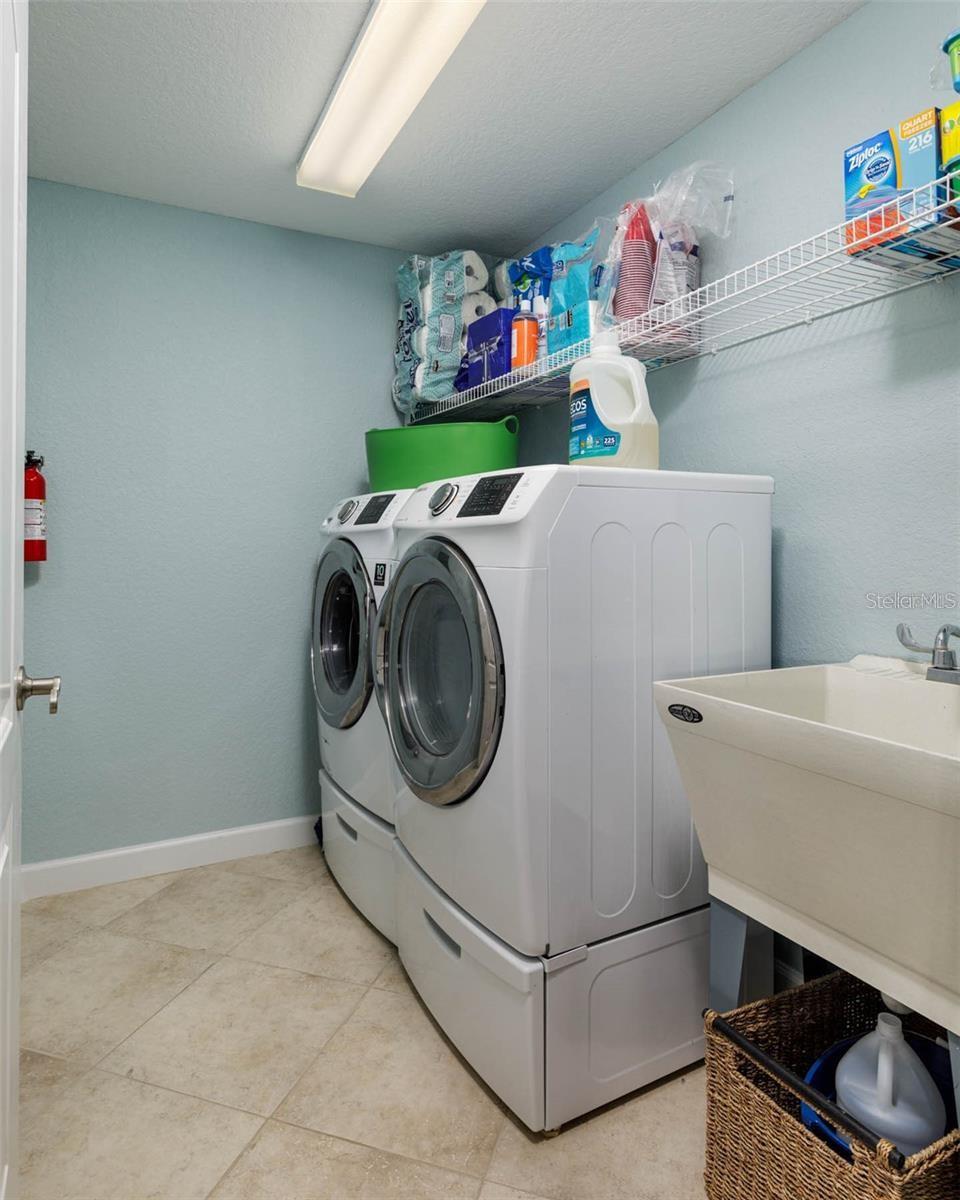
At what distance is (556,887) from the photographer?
1.48 metres

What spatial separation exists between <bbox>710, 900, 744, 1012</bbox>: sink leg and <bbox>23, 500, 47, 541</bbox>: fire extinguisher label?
232 cm

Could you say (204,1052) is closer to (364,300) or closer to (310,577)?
(310,577)

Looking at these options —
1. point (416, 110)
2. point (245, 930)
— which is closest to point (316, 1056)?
point (245, 930)

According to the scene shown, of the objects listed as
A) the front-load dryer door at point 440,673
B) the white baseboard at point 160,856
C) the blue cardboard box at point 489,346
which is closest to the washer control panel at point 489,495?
the front-load dryer door at point 440,673

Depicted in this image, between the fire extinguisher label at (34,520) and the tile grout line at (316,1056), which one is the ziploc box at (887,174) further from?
the fire extinguisher label at (34,520)

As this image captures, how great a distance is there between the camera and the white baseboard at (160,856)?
2.58m

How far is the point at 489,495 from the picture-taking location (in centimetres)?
157

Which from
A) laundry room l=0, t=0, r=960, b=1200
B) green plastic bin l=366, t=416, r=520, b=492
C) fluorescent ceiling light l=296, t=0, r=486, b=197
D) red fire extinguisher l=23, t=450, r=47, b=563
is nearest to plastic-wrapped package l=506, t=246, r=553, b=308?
laundry room l=0, t=0, r=960, b=1200

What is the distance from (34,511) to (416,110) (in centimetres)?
174

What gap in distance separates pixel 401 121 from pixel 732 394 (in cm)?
115

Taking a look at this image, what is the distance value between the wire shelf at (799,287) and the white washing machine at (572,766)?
44cm

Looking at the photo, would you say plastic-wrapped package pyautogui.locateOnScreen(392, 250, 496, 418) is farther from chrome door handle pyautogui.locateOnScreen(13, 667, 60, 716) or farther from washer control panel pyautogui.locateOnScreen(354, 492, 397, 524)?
chrome door handle pyautogui.locateOnScreen(13, 667, 60, 716)

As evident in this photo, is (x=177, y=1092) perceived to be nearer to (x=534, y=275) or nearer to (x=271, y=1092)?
(x=271, y=1092)

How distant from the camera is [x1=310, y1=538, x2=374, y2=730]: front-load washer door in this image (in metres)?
2.30
